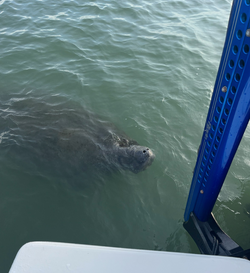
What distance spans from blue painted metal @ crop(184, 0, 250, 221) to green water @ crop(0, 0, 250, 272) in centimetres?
164

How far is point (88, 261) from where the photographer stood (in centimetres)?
186

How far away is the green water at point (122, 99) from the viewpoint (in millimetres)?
4461

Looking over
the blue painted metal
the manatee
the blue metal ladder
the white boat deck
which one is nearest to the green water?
the manatee

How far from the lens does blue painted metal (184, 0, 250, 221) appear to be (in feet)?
6.93

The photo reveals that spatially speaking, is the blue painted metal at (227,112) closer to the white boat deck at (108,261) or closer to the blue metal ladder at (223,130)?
the blue metal ladder at (223,130)

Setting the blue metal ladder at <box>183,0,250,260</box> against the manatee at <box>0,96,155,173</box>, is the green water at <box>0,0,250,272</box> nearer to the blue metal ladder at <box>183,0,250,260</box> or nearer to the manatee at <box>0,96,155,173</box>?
the manatee at <box>0,96,155,173</box>

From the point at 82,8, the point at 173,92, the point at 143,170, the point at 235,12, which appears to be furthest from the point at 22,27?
the point at 235,12

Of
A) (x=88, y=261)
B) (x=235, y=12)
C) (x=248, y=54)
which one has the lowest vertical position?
(x=88, y=261)

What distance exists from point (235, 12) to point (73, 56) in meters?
7.37

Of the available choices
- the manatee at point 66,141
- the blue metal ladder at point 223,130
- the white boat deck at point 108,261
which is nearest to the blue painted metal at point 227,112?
the blue metal ladder at point 223,130

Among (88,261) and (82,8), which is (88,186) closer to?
(88,261)

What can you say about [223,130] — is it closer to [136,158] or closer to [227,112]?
[227,112]

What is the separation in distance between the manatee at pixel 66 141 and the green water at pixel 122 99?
0.23m

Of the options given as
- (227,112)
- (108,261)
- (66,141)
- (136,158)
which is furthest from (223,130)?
(66,141)
